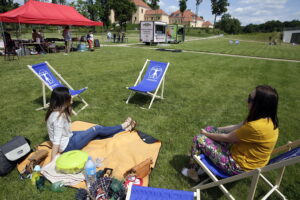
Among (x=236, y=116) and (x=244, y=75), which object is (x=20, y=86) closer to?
(x=236, y=116)

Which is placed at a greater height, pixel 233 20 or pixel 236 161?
pixel 233 20

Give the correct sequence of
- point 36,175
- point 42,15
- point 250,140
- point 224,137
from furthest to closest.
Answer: point 42,15
point 36,175
point 224,137
point 250,140

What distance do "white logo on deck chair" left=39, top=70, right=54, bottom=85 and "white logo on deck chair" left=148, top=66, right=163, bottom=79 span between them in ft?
8.58

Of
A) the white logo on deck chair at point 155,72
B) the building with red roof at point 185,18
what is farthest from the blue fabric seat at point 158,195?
the building with red roof at point 185,18

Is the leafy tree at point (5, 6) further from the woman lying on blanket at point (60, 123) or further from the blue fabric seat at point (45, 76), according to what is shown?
the woman lying on blanket at point (60, 123)

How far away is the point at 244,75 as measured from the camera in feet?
29.9

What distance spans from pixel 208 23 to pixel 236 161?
409 feet

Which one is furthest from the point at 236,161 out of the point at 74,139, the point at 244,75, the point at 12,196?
the point at 244,75

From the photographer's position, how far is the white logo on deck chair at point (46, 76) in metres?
4.82

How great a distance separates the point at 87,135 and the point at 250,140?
248 centimetres

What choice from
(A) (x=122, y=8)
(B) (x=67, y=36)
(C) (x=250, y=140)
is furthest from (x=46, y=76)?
(A) (x=122, y=8)

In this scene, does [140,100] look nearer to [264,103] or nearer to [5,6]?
[264,103]

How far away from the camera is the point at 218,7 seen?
74875mm

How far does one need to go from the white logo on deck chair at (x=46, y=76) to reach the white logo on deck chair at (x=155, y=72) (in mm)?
2614
